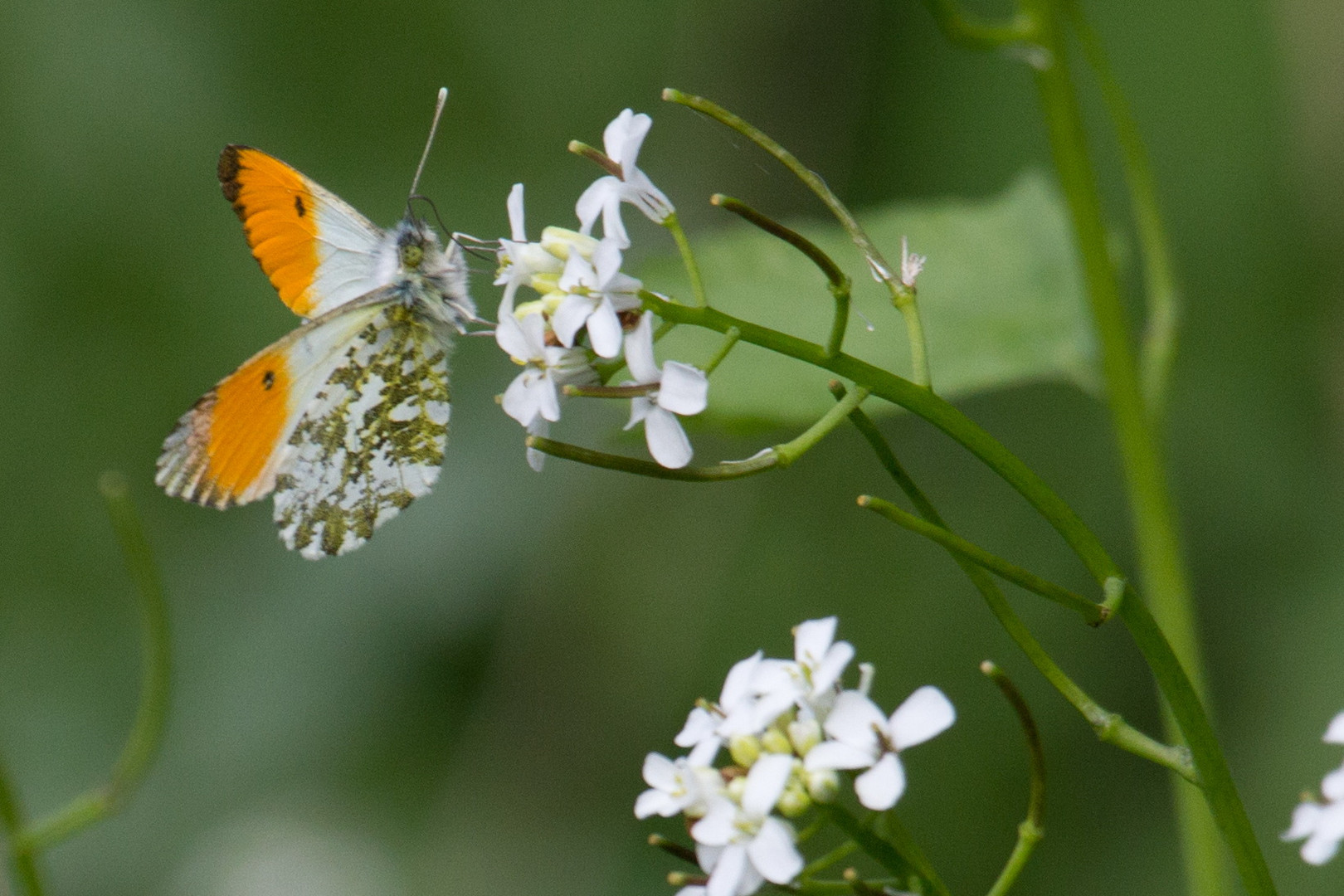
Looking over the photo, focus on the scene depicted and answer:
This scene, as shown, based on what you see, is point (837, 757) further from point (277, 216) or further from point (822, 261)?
point (277, 216)

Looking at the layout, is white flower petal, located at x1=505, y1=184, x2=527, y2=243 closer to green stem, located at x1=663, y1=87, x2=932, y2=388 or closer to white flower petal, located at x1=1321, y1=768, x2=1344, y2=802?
green stem, located at x1=663, y1=87, x2=932, y2=388

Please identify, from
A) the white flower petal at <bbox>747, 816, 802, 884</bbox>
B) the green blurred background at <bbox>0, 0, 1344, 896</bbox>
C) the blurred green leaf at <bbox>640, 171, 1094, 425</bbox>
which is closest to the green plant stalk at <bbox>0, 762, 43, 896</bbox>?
the white flower petal at <bbox>747, 816, 802, 884</bbox>

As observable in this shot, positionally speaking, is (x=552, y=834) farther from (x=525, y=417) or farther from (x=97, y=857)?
(x=525, y=417)

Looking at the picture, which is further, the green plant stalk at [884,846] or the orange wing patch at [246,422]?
the orange wing patch at [246,422]

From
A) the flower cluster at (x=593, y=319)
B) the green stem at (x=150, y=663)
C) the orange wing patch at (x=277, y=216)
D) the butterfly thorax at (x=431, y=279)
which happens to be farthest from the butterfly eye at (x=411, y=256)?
A: the flower cluster at (x=593, y=319)

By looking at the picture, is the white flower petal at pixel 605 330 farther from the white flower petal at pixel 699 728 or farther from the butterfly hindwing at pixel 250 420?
the butterfly hindwing at pixel 250 420

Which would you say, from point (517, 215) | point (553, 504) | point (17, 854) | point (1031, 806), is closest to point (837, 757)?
point (1031, 806)

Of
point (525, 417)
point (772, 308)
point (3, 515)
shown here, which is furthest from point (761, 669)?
point (3, 515)
